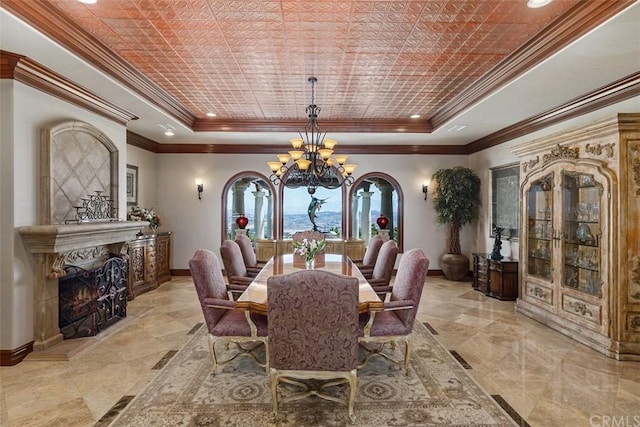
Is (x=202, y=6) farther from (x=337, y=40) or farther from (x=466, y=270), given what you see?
(x=466, y=270)

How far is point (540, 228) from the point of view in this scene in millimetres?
4395

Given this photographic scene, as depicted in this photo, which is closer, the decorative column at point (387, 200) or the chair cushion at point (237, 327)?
the chair cushion at point (237, 327)

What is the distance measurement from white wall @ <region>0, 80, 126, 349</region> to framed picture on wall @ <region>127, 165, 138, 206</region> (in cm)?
264

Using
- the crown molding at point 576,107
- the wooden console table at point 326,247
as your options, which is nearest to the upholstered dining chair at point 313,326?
the crown molding at point 576,107

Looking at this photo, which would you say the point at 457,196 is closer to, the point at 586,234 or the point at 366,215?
the point at 366,215

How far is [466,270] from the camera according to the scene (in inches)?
259

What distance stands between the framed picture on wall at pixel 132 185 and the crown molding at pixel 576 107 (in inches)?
250

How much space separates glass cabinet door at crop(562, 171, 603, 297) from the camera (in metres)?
3.51

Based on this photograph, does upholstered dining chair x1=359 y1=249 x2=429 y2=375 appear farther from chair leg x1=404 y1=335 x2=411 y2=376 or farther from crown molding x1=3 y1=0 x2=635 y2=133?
crown molding x1=3 y1=0 x2=635 y2=133

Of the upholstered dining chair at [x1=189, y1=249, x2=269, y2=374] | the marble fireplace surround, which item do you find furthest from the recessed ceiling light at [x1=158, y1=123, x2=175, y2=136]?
the upholstered dining chair at [x1=189, y1=249, x2=269, y2=374]

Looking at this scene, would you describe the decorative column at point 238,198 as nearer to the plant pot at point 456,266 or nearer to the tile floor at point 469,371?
the tile floor at point 469,371

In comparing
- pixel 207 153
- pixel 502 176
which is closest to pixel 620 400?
pixel 502 176

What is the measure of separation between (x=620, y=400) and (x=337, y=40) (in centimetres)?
356

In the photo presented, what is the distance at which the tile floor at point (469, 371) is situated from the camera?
233cm
